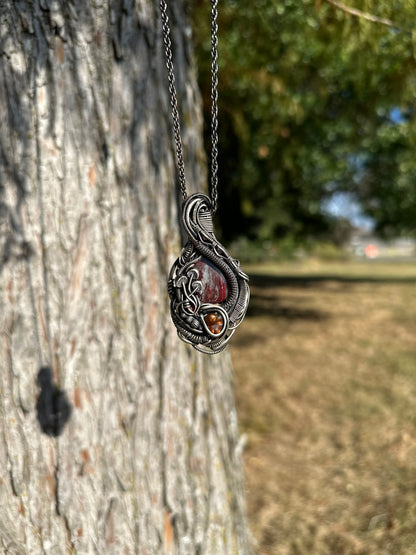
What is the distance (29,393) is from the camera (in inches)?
100

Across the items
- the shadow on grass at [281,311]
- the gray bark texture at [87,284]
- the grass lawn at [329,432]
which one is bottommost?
the shadow on grass at [281,311]

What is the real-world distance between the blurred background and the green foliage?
1.1 inches

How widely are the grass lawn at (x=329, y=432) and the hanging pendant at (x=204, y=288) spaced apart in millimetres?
2796

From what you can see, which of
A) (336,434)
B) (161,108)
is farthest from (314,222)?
(161,108)

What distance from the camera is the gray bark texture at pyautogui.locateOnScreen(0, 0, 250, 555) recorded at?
2.50 meters

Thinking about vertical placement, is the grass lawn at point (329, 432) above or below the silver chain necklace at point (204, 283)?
below

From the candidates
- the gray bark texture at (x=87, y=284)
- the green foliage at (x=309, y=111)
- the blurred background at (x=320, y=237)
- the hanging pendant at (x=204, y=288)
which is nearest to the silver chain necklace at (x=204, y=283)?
the hanging pendant at (x=204, y=288)

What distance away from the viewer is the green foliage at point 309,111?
476cm

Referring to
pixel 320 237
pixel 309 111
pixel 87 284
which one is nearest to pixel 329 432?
pixel 87 284

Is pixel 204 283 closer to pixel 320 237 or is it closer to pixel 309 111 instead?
pixel 309 111

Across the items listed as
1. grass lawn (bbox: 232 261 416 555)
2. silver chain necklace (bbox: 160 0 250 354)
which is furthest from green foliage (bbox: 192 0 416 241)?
silver chain necklace (bbox: 160 0 250 354)

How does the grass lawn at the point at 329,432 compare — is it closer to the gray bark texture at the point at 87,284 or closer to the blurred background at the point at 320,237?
the blurred background at the point at 320,237

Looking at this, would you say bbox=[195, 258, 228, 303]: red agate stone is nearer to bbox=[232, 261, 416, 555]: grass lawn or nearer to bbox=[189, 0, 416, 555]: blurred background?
bbox=[189, 0, 416, 555]: blurred background

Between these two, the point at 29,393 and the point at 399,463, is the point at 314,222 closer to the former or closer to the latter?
the point at 399,463
